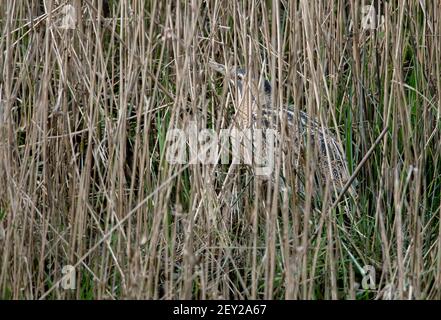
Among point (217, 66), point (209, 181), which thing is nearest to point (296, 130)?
point (209, 181)

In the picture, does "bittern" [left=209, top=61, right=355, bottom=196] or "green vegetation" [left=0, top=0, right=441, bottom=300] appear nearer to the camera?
"green vegetation" [left=0, top=0, right=441, bottom=300]

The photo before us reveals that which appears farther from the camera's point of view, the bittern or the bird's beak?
the bird's beak

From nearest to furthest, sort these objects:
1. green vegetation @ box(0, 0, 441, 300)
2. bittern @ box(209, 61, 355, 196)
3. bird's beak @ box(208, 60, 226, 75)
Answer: green vegetation @ box(0, 0, 441, 300)
bittern @ box(209, 61, 355, 196)
bird's beak @ box(208, 60, 226, 75)

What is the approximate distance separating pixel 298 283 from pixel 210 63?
886mm

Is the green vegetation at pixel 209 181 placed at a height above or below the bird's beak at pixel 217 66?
below

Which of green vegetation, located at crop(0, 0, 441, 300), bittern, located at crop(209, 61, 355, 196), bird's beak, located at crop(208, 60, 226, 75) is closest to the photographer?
green vegetation, located at crop(0, 0, 441, 300)

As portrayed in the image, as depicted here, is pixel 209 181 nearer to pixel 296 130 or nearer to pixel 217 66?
pixel 296 130

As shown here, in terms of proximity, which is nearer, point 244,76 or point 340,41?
point 244,76

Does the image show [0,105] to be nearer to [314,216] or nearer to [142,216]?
[142,216]

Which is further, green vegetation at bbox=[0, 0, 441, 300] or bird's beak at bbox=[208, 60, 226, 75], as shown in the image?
bird's beak at bbox=[208, 60, 226, 75]

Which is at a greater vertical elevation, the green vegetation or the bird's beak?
the bird's beak

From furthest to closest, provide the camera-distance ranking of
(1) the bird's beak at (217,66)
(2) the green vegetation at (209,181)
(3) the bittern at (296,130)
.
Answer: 1. (1) the bird's beak at (217,66)
2. (3) the bittern at (296,130)
3. (2) the green vegetation at (209,181)

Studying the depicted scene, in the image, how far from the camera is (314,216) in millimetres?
2508
